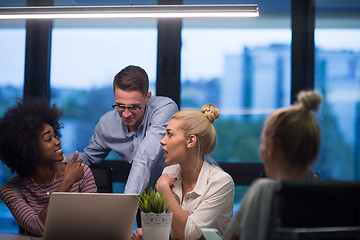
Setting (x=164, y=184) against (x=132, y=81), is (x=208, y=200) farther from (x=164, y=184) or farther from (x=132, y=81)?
(x=132, y=81)

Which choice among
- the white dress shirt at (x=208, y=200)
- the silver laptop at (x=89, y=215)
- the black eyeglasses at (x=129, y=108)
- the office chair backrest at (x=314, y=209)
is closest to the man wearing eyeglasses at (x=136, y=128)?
the black eyeglasses at (x=129, y=108)

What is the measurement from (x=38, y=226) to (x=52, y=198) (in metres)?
0.64

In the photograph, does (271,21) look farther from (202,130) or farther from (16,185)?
(16,185)

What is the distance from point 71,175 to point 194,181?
2.18 feet

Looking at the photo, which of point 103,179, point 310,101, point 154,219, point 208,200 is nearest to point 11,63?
point 103,179

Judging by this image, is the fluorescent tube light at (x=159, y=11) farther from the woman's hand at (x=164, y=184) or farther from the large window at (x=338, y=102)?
the large window at (x=338, y=102)

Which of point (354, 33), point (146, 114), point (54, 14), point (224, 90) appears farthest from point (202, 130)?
point (354, 33)

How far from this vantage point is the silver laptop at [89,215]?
60.3 inches

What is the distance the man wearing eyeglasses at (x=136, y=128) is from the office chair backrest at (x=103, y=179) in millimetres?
148

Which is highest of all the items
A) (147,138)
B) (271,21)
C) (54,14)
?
(271,21)

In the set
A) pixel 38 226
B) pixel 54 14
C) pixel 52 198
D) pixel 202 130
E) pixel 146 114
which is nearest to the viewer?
pixel 52 198

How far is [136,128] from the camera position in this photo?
2992 millimetres

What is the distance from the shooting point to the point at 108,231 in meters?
1.62

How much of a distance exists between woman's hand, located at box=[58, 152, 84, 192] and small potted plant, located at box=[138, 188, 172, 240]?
0.85 meters
